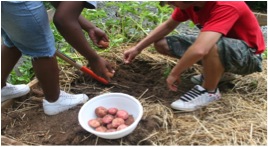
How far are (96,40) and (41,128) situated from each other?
59 centimetres

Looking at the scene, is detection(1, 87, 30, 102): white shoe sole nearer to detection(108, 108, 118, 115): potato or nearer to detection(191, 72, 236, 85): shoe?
detection(108, 108, 118, 115): potato

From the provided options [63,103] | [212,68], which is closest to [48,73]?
[63,103]

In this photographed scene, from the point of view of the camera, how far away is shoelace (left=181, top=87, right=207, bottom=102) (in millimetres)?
2152

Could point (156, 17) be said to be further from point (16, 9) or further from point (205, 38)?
point (16, 9)

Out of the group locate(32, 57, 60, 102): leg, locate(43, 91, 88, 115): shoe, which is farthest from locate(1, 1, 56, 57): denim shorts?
locate(43, 91, 88, 115): shoe

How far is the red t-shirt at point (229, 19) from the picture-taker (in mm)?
1953

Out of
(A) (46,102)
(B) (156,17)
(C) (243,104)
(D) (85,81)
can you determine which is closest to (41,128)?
(A) (46,102)

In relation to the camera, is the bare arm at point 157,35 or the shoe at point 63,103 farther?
the bare arm at point 157,35

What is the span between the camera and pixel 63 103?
7.09 ft

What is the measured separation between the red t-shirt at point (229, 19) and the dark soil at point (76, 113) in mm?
450

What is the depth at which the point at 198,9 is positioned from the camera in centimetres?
212

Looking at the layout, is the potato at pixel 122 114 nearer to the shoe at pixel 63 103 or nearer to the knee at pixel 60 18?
the shoe at pixel 63 103

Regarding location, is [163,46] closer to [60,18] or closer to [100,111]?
[100,111]

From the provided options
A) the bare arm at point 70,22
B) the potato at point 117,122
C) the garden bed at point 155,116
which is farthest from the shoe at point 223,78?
the bare arm at point 70,22
